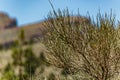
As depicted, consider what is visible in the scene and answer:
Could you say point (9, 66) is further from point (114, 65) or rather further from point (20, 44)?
point (114, 65)

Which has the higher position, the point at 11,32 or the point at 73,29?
the point at 11,32

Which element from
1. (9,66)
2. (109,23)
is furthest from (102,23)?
(9,66)

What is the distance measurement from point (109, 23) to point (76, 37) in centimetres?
95

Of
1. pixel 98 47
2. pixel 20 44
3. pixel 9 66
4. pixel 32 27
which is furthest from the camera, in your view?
pixel 32 27

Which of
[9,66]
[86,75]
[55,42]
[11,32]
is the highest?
[11,32]

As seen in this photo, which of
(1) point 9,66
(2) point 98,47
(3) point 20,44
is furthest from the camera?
(3) point 20,44

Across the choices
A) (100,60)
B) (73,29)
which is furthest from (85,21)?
(100,60)

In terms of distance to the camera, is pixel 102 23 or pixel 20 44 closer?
pixel 102 23

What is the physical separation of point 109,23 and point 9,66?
1360 inches

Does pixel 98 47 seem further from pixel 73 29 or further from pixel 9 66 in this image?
pixel 9 66

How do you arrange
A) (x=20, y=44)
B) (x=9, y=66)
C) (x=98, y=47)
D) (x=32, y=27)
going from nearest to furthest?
1. (x=98, y=47)
2. (x=9, y=66)
3. (x=20, y=44)
4. (x=32, y=27)

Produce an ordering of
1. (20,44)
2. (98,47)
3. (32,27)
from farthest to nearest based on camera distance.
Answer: (32,27) → (20,44) → (98,47)

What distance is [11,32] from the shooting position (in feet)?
403

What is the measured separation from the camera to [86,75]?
12.6 meters
